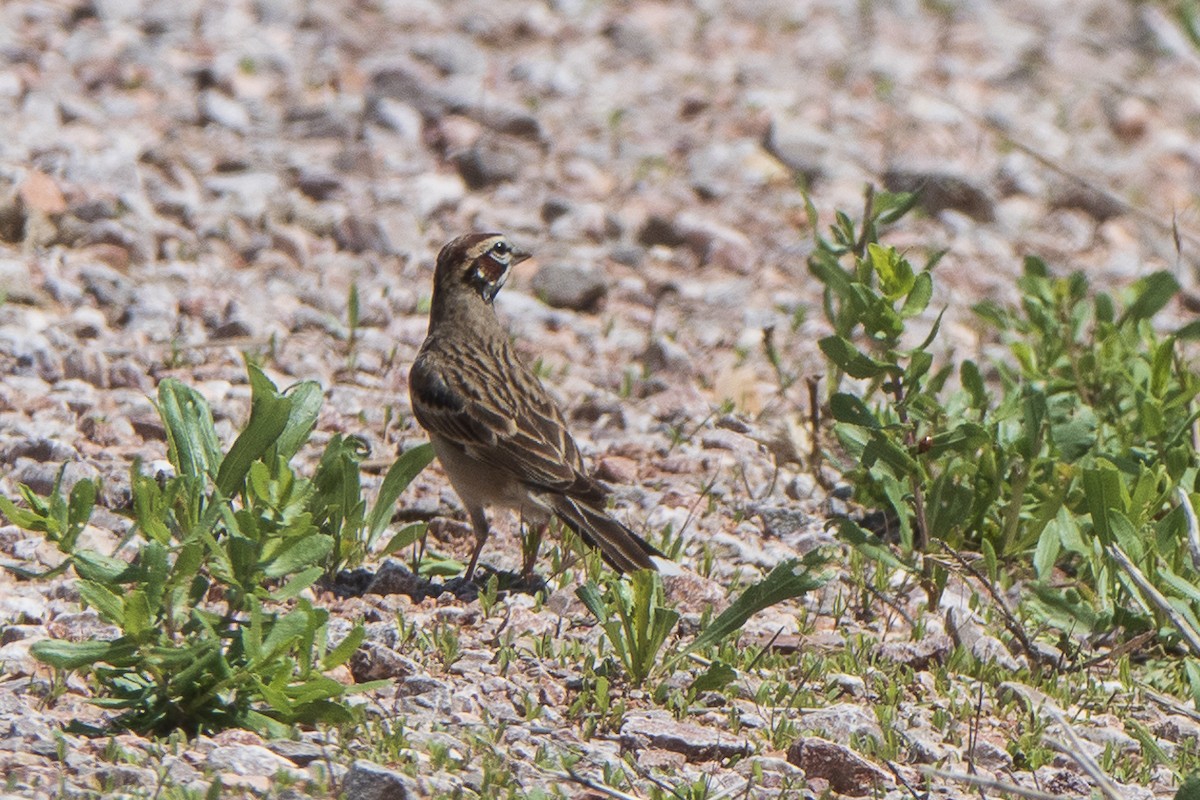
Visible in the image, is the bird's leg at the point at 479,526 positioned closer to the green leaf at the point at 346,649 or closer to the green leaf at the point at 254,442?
the green leaf at the point at 254,442

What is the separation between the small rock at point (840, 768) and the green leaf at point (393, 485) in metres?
2.03

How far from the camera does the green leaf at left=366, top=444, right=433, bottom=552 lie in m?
6.84

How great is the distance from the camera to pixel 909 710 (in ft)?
19.7

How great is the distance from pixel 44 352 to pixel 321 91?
12.6ft

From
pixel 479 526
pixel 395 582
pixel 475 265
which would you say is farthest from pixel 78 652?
pixel 475 265

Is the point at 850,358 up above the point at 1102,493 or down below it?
above

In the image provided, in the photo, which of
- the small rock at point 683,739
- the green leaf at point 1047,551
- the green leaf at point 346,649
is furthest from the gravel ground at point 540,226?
the green leaf at point 1047,551

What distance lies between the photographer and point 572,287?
9.55 m

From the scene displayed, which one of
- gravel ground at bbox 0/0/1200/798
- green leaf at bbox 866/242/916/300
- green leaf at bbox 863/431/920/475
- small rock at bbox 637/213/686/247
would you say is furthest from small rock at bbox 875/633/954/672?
small rock at bbox 637/213/686/247

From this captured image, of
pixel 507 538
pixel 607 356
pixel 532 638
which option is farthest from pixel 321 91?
pixel 532 638

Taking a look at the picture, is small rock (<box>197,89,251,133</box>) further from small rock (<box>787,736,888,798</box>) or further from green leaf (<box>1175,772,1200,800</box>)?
green leaf (<box>1175,772,1200,800</box>)

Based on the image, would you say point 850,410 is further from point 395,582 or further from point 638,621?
point 395,582

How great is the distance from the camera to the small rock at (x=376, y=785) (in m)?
4.94

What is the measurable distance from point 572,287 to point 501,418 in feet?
7.35
